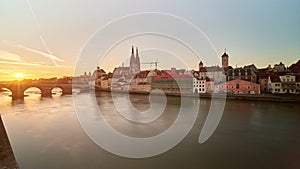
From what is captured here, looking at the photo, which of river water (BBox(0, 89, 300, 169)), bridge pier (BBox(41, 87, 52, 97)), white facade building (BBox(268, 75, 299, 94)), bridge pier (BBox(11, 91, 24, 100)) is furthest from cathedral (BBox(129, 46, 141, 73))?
river water (BBox(0, 89, 300, 169))

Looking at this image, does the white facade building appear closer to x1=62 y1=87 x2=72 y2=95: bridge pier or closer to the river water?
the river water

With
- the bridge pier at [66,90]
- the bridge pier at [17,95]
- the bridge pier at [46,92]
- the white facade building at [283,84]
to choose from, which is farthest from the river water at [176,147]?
the bridge pier at [66,90]

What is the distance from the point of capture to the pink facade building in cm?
1828

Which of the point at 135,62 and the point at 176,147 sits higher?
the point at 135,62

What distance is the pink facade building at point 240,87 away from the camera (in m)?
18.3

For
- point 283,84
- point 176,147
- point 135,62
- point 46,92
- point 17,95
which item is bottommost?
point 176,147

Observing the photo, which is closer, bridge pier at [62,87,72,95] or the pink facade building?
the pink facade building

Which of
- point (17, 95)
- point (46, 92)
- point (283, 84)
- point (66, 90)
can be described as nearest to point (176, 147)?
point (283, 84)

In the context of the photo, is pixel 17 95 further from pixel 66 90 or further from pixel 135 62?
pixel 135 62

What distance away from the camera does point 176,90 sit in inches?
914

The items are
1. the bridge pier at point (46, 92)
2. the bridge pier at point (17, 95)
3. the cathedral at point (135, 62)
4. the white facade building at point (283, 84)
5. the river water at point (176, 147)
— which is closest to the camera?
the river water at point (176, 147)

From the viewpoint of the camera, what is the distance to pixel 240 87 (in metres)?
18.8

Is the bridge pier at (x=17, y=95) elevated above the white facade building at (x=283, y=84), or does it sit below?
below

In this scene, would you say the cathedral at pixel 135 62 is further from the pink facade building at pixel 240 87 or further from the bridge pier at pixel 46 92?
the pink facade building at pixel 240 87
